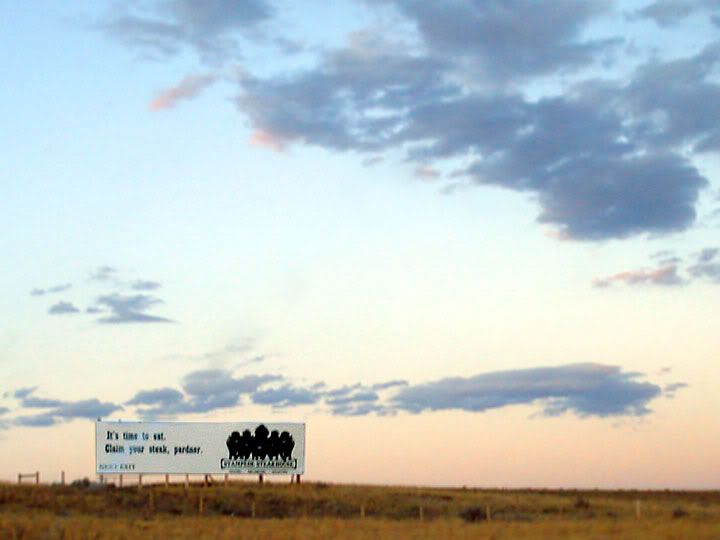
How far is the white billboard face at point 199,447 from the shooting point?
3563 inches

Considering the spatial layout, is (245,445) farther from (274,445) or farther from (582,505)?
(582,505)

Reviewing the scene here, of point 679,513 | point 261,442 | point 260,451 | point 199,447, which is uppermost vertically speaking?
point 261,442

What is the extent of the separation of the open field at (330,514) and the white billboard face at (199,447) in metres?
2.21

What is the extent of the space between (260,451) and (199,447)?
5.14 meters

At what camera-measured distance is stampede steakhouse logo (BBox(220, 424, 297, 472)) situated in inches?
3639

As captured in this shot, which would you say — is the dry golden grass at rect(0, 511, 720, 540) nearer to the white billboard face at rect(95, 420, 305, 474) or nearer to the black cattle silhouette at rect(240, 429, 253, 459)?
the white billboard face at rect(95, 420, 305, 474)

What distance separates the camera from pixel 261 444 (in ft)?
307

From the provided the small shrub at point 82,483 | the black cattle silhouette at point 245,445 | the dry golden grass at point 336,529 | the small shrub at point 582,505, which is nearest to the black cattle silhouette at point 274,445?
the black cattle silhouette at point 245,445

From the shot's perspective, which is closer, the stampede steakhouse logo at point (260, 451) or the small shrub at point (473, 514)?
the small shrub at point (473, 514)

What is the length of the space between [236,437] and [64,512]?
23056mm

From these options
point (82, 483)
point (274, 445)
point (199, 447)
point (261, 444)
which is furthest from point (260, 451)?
point (82, 483)

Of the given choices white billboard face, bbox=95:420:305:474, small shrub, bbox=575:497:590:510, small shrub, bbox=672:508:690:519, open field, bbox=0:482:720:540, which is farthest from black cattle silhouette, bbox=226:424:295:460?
small shrub, bbox=672:508:690:519

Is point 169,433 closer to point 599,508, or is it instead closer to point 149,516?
point 149,516

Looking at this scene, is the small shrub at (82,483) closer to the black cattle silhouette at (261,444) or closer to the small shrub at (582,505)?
the black cattle silhouette at (261,444)
